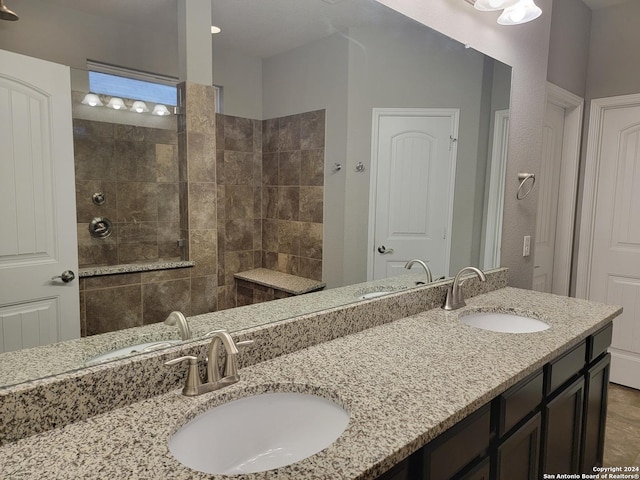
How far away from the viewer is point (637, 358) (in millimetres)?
3086

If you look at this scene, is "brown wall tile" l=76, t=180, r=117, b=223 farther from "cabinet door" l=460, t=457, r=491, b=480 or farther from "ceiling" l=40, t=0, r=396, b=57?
"cabinet door" l=460, t=457, r=491, b=480

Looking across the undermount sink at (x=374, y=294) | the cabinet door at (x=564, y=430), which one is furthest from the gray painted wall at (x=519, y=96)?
the undermount sink at (x=374, y=294)

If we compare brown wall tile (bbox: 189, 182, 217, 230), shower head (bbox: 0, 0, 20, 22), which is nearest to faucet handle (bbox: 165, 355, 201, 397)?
brown wall tile (bbox: 189, 182, 217, 230)

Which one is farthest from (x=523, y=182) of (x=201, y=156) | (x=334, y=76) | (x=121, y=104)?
(x=121, y=104)

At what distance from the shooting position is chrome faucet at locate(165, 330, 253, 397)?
40.8 inches

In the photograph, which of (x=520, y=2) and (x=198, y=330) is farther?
(x=520, y=2)

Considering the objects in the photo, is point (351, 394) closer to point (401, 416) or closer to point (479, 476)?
point (401, 416)

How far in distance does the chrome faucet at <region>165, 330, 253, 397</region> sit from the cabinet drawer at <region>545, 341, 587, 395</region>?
1.06 metres

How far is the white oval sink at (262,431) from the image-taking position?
0.98 m

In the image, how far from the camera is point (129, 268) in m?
1.03

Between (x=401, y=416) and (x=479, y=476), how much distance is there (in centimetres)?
42

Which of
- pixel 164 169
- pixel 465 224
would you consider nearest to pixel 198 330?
pixel 164 169

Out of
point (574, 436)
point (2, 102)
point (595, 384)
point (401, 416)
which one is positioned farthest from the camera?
point (595, 384)

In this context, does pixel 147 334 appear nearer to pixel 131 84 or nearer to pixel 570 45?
pixel 131 84
